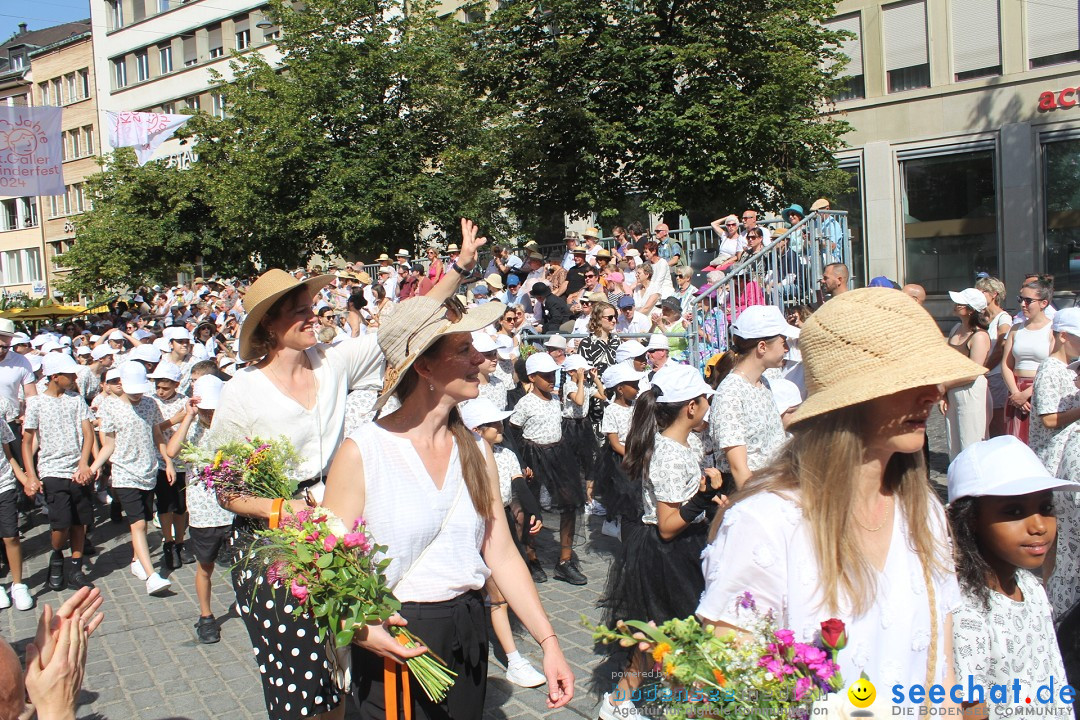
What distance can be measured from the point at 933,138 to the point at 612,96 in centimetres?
930

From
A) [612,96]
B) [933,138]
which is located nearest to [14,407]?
[612,96]

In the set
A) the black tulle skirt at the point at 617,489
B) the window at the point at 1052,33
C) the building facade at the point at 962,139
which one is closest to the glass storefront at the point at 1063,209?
the building facade at the point at 962,139

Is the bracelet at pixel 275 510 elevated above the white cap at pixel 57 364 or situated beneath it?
situated beneath

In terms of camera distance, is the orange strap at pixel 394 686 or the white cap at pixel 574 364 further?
A: the white cap at pixel 574 364

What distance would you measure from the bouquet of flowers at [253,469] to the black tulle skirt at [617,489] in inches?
89.1

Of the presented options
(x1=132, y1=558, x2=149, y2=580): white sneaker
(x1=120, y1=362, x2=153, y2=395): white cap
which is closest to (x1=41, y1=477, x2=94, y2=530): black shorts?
(x1=132, y1=558, x2=149, y2=580): white sneaker

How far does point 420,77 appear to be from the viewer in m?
27.2

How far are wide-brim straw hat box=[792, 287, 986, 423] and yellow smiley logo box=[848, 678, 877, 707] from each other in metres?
0.60

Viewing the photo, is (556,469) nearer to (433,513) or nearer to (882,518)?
(433,513)

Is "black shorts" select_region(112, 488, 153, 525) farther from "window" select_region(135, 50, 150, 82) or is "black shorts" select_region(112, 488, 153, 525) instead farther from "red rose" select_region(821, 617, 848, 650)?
"window" select_region(135, 50, 150, 82)

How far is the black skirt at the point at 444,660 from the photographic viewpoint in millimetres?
3002

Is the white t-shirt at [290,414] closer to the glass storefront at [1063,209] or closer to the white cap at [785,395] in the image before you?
the white cap at [785,395]

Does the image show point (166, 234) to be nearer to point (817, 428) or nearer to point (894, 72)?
point (894, 72)

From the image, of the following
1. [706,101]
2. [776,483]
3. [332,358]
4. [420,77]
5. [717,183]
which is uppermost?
[420,77]
